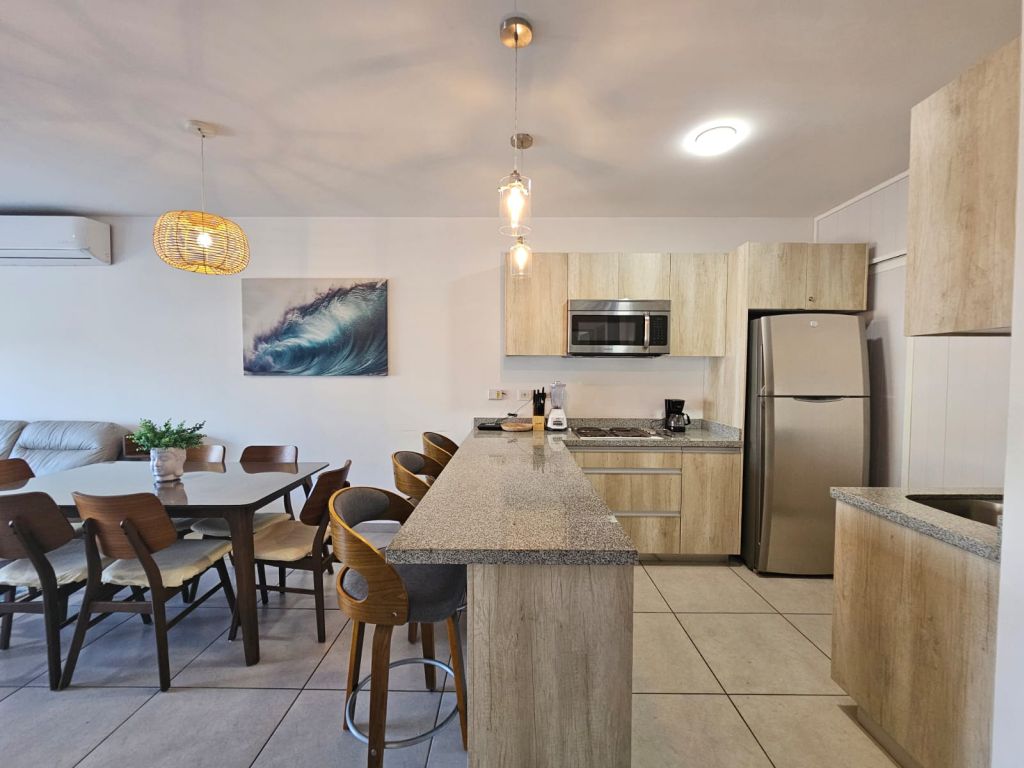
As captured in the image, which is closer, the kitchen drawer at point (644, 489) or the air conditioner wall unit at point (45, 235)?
the kitchen drawer at point (644, 489)

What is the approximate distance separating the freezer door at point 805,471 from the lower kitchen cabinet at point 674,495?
24cm

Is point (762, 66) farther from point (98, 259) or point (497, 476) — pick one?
point (98, 259)

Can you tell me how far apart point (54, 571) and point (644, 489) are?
319 centimetres

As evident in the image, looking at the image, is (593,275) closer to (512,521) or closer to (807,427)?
(807,427)

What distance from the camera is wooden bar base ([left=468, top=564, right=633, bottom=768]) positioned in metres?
1.10

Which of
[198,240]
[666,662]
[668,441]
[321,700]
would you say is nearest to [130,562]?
[321,700]

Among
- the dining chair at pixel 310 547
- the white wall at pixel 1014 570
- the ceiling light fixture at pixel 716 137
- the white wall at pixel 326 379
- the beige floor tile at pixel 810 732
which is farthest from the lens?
the white wall at pixel 326 379

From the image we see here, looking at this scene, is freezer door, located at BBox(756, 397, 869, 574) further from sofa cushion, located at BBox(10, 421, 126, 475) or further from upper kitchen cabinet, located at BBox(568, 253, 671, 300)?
sofa cushion, located at BBox(10, 421, 126, 475)

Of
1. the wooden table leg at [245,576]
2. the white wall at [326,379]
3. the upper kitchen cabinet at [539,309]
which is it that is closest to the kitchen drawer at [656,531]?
the white wall at [326,379]

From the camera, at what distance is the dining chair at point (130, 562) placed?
5.82 feet

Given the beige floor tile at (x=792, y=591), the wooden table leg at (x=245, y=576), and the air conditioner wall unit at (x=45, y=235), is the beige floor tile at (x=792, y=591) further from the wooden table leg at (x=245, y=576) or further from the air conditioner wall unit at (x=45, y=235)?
the air conditioner wall unit at (x=45, y=235)

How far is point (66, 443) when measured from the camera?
11.6 ft

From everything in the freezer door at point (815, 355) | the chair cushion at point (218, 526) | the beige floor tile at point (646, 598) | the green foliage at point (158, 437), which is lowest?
the beige floor tile at point (646, 598)

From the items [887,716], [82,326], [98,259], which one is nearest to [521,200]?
[887,716]
